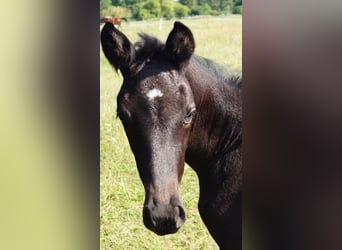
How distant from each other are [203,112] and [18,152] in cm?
130

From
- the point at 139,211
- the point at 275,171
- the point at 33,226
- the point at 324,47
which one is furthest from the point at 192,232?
the point at 324,47

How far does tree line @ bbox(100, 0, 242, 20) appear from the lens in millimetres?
3143

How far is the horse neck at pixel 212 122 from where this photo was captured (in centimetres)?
323

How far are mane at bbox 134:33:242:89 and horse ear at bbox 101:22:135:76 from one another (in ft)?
0.19

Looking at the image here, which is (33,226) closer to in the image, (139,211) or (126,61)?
(139,211)

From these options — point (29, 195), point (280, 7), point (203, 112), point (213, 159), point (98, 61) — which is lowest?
point (29, 195)

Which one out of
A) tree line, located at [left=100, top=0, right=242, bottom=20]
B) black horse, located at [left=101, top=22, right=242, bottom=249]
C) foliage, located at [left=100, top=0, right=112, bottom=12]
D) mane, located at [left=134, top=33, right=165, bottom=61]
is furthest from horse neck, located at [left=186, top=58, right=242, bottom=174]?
foliage, located at [left=100, top=0, right=112, bottom=12]

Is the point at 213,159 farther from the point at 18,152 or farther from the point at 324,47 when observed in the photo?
the point at 18,152

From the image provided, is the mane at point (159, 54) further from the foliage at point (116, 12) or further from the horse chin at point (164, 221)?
the horse chin at point (164, 221)

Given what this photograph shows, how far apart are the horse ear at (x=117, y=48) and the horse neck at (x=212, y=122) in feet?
1.39

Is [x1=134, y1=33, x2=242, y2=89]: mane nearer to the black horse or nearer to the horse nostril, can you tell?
the black horse

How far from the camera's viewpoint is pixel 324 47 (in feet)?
10.5

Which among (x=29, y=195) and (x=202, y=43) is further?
(x=29, y=195)

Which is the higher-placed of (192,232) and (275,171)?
(275,171)
